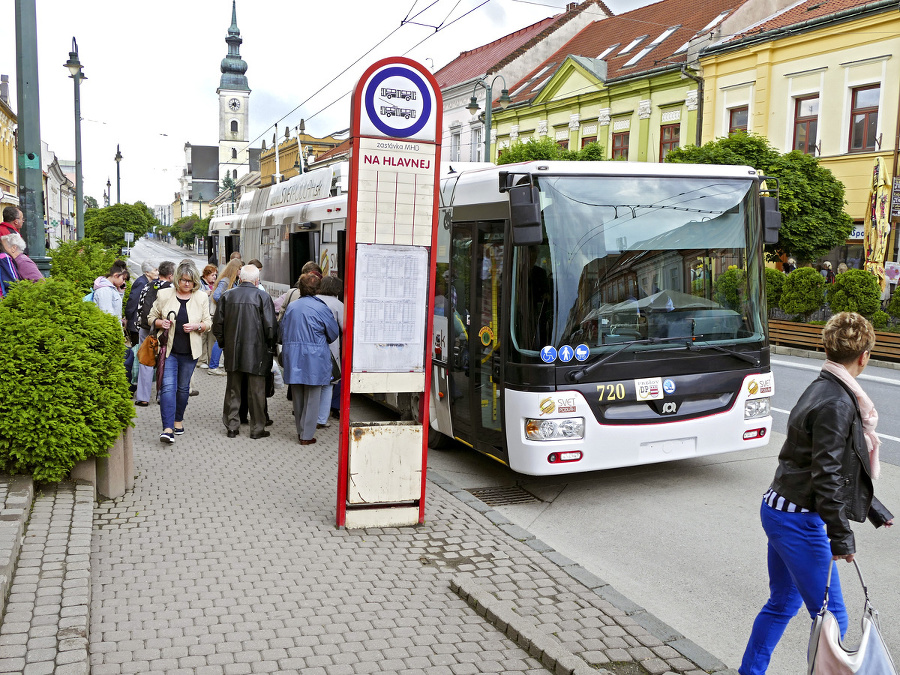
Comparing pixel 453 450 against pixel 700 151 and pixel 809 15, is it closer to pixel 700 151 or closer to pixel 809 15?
pixel 700 151

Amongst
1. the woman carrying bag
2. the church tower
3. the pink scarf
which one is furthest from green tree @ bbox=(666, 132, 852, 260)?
the church tower

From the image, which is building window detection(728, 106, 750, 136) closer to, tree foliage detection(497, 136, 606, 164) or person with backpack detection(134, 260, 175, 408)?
tree foliage detection(497, 136, 606, 164)

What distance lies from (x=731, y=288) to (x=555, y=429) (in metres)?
2.04

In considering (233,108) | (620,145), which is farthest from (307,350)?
(233,108)

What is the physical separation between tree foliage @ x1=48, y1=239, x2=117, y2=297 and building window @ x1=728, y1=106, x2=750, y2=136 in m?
22.8

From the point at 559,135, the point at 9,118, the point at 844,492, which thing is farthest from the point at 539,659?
the point at 9,118

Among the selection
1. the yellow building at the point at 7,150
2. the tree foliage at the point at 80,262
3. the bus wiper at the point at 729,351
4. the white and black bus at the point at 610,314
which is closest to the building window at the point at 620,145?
the tree foliage at the point at 80,262

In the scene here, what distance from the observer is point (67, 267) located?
1606cm

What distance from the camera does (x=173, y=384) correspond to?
8.62 metres

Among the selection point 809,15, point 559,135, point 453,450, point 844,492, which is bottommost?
point 453,450

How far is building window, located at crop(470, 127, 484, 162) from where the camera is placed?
156 feet

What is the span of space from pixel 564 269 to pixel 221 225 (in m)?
19.2

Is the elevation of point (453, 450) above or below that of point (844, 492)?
below

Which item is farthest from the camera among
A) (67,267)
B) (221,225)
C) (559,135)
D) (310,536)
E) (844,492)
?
(559,135)
